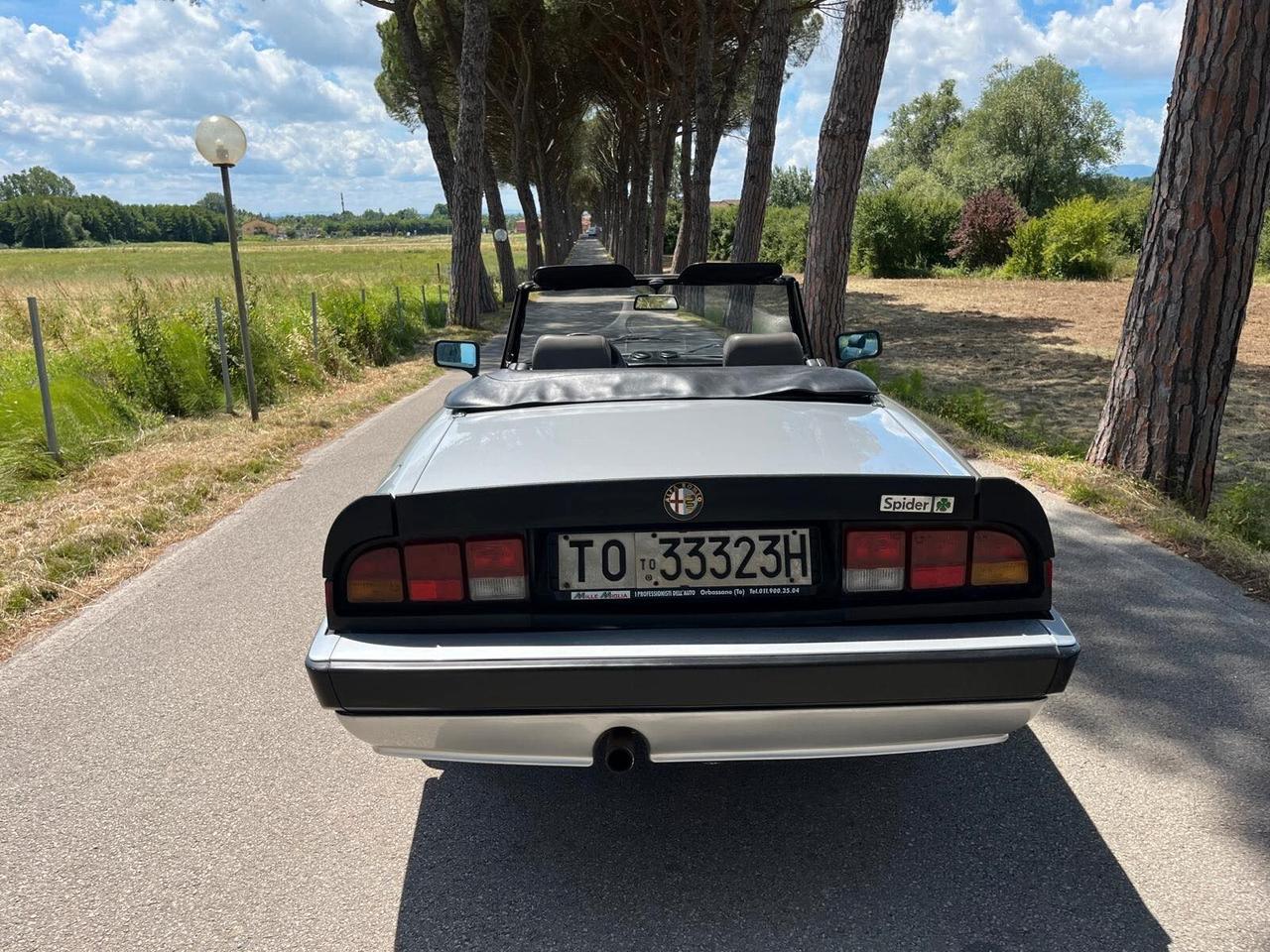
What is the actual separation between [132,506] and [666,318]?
166 inches

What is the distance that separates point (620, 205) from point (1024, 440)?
41.8 meters

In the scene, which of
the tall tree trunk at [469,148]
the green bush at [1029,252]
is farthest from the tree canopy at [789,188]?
the tall tree trunk at [469,148]

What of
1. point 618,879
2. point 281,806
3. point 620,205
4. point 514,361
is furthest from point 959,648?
point 620,205

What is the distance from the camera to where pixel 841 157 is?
32.4 feet

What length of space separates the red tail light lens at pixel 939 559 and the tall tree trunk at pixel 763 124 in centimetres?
1455

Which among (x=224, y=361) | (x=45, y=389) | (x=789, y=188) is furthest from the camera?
(x=789, y=188)

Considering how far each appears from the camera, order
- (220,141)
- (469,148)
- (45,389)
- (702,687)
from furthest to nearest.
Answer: (469,148)
(220,141)
(45,389)
(702,687)

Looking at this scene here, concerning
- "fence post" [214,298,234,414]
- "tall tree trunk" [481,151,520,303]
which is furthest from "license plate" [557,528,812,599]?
"tall tree trunk" [481,151,520,303]

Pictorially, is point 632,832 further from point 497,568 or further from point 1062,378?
point 1062,378

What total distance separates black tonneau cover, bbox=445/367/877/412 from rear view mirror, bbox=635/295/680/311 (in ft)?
2.91

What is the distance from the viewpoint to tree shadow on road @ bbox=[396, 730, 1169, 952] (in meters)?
2.32

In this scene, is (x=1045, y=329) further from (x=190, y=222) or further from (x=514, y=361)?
(x=190, y=222)

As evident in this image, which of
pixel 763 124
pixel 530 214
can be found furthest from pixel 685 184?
Result: pixel 530 214

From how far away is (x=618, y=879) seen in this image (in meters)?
2.55
